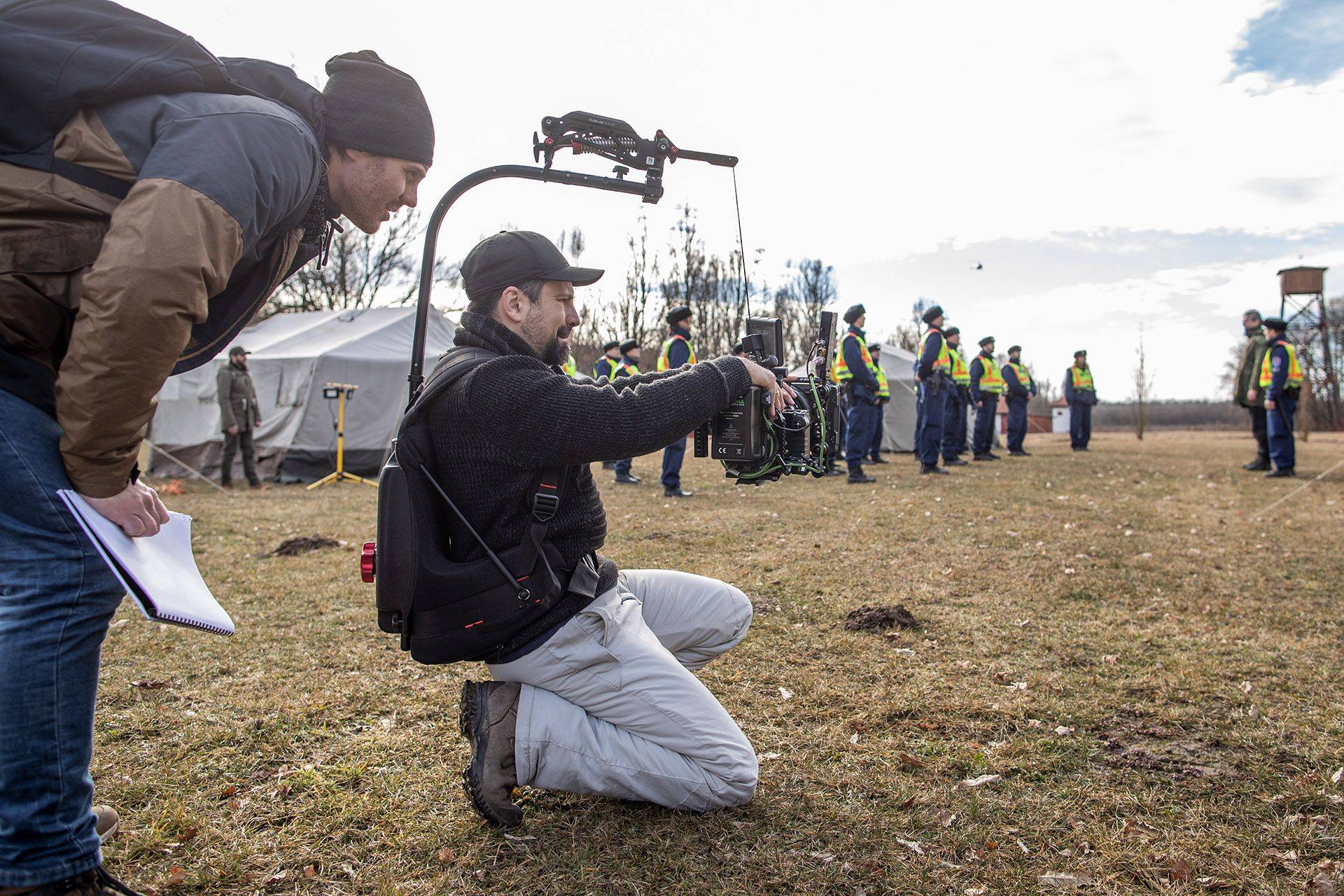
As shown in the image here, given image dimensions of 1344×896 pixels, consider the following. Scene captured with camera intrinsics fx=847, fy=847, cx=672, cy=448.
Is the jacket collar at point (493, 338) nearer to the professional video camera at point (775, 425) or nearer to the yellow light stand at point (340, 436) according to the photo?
the professional video camera at point (775, 425)

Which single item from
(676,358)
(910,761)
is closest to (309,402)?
(676,358)

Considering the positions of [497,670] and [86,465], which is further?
[497,670]

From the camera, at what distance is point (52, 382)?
5.64ft

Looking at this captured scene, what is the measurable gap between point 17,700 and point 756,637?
11.0ft

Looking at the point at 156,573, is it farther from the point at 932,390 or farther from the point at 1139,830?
the point at 932,390

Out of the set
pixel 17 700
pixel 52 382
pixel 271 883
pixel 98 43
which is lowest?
pixel 271 883

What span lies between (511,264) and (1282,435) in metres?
13.5

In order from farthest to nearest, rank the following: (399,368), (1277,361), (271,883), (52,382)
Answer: (399,368), (1277,361), (271,883), (52,382)

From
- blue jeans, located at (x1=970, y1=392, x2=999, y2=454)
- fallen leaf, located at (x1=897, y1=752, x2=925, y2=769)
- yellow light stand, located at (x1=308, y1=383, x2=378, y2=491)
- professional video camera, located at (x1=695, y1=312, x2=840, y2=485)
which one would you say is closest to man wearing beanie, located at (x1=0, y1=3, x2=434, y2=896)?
professional video camera, located at (x1=695, y1=312, x2=840, y2=485)

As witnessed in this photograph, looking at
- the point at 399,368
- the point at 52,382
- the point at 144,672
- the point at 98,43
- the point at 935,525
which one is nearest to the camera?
the point at 98,43

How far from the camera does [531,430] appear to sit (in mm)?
2342

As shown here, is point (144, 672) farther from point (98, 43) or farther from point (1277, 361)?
point (1277, 361)

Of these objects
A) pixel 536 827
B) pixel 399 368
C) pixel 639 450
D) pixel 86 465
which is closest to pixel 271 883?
pixel 536 827

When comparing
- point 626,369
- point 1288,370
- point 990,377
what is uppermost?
point 626,369
